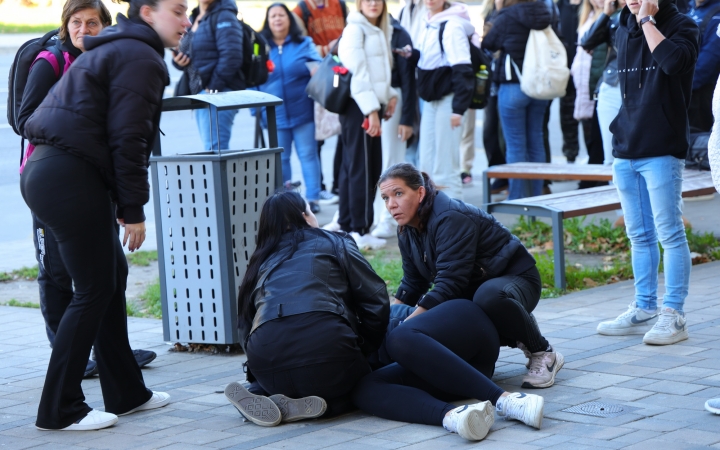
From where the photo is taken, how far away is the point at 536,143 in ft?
32.5

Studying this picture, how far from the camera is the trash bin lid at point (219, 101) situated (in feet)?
18.1

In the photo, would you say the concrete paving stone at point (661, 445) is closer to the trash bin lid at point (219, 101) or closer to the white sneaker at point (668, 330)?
the white sneaker at point (668, 330)

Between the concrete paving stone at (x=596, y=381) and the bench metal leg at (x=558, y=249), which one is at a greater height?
the bench metal leg at (x=558, y=249)

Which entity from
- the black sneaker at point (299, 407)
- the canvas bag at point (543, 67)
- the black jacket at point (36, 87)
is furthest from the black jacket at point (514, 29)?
the black sneaker at point (299, 407)

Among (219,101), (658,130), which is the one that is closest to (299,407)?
(219,101)

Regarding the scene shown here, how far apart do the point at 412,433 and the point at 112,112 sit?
70.5 inches

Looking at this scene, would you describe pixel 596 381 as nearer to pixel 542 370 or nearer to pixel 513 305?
pixel 542 370

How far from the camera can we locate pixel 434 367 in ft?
14.0

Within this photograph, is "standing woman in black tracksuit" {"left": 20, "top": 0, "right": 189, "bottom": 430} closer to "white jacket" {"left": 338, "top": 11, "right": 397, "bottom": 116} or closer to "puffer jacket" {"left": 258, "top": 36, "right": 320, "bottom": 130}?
"white jacket" {"left": 338, "top": 11, "right": 397, "bottom": 116}

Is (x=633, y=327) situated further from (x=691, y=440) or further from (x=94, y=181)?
(x=94, y=181)

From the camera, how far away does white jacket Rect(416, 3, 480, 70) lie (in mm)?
8445

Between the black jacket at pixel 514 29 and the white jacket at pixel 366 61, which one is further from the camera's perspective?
the black jacket at pixel 514 29

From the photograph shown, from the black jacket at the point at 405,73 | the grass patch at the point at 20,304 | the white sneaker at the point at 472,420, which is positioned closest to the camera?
the white sneaker at the point at 472,420

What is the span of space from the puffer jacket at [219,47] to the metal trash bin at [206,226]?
3555 mm
